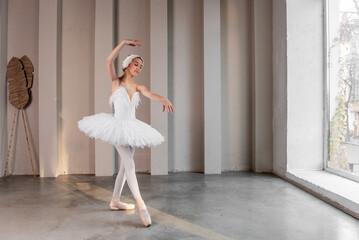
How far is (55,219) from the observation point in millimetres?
2668

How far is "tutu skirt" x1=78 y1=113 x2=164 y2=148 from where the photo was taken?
261cm

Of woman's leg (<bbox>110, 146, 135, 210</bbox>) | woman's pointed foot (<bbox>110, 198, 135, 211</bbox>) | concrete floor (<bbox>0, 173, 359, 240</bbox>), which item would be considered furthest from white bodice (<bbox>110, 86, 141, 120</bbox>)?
concrete floor (<bbox>0, 173, 359, 240</bbox>)

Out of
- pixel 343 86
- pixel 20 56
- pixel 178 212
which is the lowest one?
pixel 178 212

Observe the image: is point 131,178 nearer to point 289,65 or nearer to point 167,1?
point 289,65

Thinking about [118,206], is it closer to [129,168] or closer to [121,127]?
[129,168]

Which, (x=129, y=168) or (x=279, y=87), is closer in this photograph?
(x=129, y=168)

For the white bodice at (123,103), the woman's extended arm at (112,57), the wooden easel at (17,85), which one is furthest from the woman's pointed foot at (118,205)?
the wooden easel at (17,85)

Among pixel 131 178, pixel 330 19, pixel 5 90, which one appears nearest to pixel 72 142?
pixel 5 90

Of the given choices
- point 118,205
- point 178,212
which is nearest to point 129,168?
point 118,205

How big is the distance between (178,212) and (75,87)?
10.4 feet

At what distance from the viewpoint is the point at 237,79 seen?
5219 millimetres

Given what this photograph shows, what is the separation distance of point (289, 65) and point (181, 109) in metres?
1.88

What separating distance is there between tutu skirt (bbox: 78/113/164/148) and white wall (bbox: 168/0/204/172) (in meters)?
2.27

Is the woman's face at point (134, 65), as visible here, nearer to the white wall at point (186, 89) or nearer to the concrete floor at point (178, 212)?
the concrete floor at point (178, 212)
